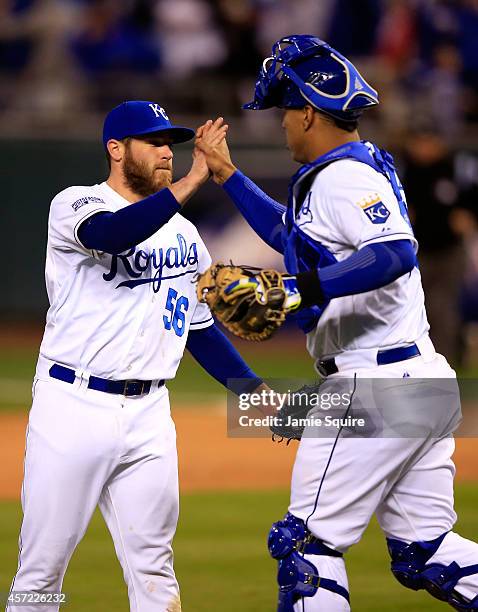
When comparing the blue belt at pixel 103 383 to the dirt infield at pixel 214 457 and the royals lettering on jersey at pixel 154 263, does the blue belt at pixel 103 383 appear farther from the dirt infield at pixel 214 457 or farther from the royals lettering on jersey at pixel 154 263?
the dirt infield at pixel 214 457

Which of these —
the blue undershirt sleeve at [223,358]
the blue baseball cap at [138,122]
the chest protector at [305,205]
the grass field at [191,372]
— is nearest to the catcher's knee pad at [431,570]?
the chest protector at [305,205]

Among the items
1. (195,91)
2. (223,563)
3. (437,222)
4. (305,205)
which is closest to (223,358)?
(305,205)

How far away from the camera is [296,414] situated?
4547 mm

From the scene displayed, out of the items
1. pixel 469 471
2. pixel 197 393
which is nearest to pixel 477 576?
pixel 469 471

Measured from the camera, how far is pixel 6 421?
10.7 metres

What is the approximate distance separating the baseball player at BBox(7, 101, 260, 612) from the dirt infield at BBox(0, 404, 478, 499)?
3.84 meters

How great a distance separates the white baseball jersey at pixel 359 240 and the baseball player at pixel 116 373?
24.1 inches

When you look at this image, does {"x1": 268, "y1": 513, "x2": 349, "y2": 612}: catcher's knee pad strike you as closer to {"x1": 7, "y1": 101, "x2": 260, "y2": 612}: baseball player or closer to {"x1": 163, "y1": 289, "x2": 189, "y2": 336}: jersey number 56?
{"x1": 7, "y1": 101, "x2": 260, "y2": 612}: baseball player

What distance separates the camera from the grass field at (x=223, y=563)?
19.0ft

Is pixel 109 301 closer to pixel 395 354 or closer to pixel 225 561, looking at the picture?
pixel 395 354

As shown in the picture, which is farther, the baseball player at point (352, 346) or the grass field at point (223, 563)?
the grass field at point (223, 563)

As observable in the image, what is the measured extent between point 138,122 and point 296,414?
1.37 m

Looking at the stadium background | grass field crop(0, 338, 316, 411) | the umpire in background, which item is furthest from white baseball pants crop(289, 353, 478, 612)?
the stadium background

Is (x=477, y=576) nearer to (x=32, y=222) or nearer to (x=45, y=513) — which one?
(x=45, y=513)
